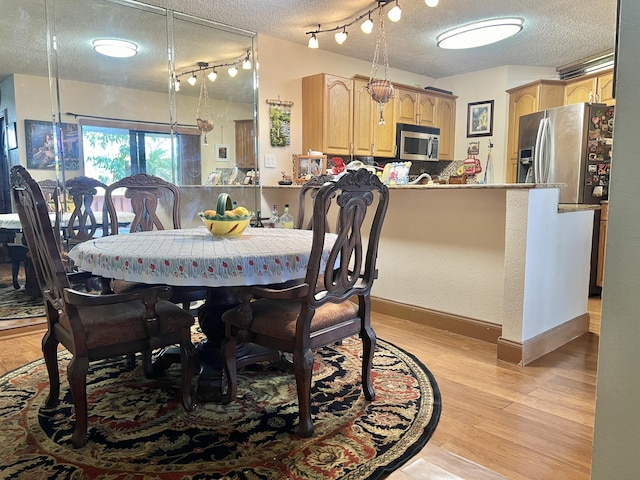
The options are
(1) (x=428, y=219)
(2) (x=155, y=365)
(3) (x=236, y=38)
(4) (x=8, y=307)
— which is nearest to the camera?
(2) (x=155, y=365)

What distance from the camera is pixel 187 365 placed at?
190cm

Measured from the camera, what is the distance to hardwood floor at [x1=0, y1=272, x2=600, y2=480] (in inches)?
61.6

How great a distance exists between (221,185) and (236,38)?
4.36 feet

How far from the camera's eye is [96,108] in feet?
11.3

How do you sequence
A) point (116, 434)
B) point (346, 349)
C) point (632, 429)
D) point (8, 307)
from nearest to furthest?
point (632, 429) → point (116, 434) → point (346, 349) → point (8, 307)

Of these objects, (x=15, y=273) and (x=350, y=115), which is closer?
(x=15, y=273)

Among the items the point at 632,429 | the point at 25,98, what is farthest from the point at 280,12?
the point at 632,429

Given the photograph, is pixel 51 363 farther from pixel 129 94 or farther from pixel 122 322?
pixel 129 94

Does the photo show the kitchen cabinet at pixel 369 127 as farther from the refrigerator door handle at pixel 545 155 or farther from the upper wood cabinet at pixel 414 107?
the refrigerator door handle at pixel 545 155

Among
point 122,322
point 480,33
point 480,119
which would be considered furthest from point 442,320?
point 480,119

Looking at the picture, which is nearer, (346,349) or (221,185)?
(346,349)

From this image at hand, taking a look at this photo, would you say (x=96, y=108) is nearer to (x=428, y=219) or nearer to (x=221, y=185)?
(x=221, y=185)

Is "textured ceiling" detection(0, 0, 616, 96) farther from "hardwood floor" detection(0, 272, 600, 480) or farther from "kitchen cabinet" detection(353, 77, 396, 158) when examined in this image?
"hardwood floor" detection(0, 272, 600, 480)

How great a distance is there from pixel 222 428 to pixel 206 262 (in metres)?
0.71
